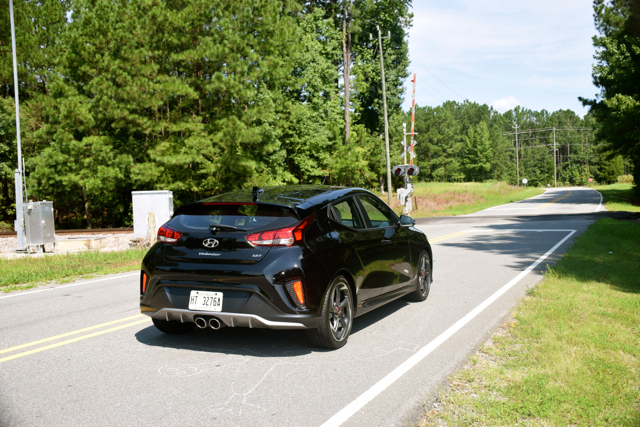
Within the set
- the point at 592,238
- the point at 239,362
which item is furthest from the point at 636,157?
the point at 239,362

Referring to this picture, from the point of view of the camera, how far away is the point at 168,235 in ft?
17.4

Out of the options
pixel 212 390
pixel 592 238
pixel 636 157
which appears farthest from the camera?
pixel 636 157

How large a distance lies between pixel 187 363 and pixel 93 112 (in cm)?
2300

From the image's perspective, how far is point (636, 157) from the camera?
40.6m

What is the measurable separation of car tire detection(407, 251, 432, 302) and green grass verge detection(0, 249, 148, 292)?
7.04m

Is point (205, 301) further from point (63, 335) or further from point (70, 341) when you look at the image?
point (63, 335)

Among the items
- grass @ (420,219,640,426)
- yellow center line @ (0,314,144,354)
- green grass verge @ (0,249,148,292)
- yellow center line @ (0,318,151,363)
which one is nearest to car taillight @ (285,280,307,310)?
grass @ (420,219,640,426)

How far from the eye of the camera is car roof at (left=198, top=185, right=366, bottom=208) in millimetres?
5309

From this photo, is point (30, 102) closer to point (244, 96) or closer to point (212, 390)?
point (244, 96)

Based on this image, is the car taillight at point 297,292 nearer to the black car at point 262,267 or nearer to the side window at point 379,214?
the black car at point 262,267

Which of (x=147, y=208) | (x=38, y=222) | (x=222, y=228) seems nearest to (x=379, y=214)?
(x=222, y=228)

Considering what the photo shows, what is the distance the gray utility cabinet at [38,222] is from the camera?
56.4ft

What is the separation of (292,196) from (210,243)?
104 cm

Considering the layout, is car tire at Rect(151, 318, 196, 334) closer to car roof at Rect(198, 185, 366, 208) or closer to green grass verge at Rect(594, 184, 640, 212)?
car roof at Rect(198, 185, 366, 208)
